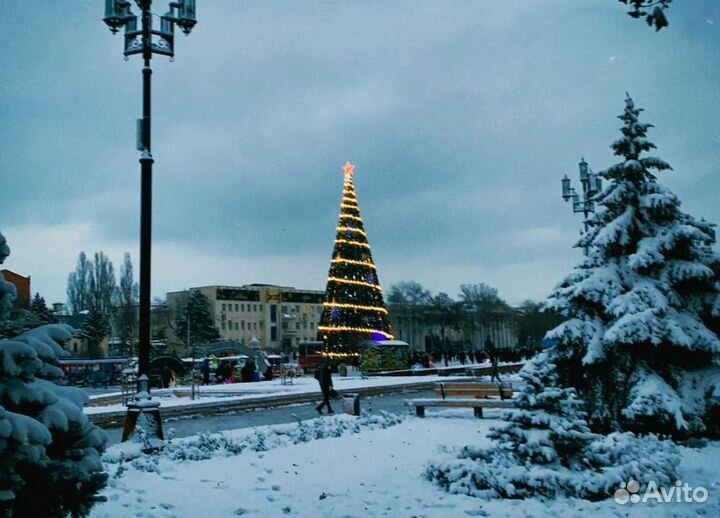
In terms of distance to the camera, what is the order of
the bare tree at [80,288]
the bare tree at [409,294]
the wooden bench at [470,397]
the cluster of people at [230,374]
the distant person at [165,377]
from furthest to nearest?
the bare tree at [409,294]
the bare tree at [80,288]
the cluster of people at [230,374]
the distant person at [165,377]
the wooden bench at [470,397]

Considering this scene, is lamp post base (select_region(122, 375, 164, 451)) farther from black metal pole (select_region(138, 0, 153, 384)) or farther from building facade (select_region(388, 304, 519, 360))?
building facade (select_region(388, 304, 519, 360))

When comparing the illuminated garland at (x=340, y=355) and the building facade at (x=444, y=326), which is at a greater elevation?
the building facade at (x=444, y=326)

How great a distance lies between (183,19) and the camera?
1345 centimetres

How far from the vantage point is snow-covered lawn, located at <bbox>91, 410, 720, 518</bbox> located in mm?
7891

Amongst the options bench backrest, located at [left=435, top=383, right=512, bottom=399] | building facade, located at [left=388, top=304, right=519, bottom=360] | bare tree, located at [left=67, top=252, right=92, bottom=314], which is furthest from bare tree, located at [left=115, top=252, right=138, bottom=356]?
bench backrest, located at [left=435, top=383, right=512, bottom=399]

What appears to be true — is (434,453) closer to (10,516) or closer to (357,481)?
(357,481)

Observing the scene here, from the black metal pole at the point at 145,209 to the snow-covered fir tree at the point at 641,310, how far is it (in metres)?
7.68

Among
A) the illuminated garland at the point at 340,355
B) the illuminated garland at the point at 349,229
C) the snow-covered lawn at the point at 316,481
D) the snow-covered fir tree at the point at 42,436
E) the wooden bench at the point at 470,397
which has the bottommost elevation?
the snow-covered lawn at the point at 316,481

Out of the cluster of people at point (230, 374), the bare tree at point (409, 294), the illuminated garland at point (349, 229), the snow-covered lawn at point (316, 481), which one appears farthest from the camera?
the bare tree at point (409, 294)

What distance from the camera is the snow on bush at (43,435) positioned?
5035 millimetres

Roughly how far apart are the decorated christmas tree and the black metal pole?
39.6m

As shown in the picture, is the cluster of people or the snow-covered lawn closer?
the snow-covered lawn

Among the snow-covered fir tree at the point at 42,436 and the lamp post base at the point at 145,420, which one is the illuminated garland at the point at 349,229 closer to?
the lamp post base at the point at 145,420

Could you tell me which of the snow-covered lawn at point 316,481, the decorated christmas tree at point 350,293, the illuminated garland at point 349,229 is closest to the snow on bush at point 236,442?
the snow-covered lawn at point 316,481
